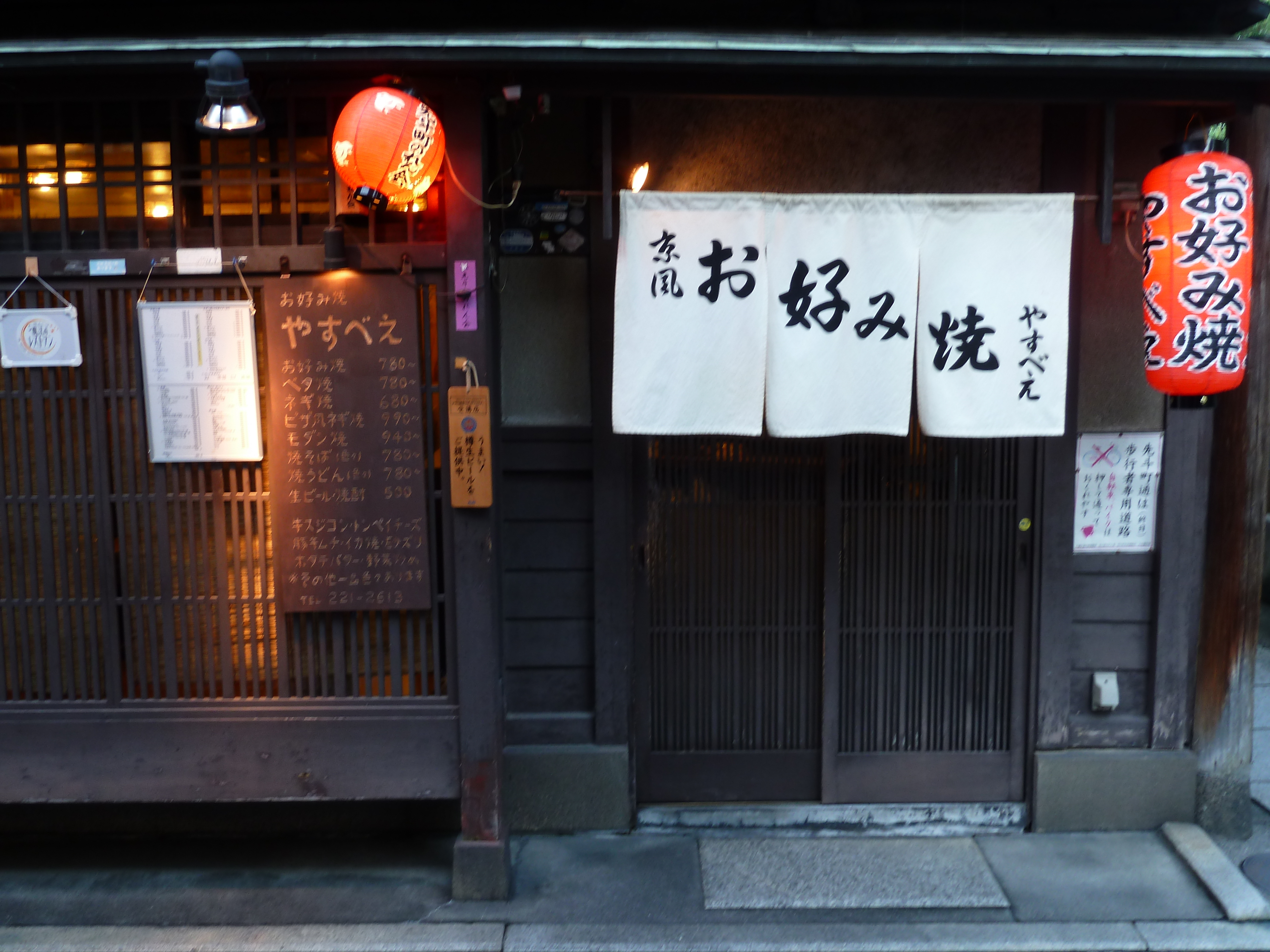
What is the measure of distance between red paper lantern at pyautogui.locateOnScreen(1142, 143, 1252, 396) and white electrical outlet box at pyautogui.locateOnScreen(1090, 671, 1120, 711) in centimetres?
213

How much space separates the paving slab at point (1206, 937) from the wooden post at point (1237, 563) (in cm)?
109

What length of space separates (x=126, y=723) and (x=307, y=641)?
3.78 ft

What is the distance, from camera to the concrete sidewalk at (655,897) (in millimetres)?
5156

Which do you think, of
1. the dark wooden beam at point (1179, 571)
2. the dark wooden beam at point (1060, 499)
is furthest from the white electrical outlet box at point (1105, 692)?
the dark wooden beam at point (1179, 571)

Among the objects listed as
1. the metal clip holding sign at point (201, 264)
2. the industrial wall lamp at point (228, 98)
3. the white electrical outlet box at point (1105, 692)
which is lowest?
the white electrical outlet box at point (1105, 692)

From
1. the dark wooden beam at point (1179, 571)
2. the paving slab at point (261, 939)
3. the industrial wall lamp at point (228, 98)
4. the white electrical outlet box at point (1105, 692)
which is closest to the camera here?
the industrial wall lamp at point (228, 98)

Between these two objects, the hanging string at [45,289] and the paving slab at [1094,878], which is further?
the paving slab at [1094,878]

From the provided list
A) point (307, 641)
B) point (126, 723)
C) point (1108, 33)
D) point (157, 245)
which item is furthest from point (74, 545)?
point (1108, 33)

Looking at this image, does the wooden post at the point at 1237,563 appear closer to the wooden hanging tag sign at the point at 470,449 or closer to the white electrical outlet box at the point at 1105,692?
the white electrical outlet box at the point at 1105,692

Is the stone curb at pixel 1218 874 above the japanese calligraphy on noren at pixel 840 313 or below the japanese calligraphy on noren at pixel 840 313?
below

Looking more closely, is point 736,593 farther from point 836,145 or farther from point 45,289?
point 45,289

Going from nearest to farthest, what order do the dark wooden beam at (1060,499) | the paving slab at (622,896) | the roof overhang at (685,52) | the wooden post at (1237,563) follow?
the roof overhang at (685,52) → the paving slab at (622,896) → the wooden post at (1237,563) → the dark wooden beam at (1060,499)

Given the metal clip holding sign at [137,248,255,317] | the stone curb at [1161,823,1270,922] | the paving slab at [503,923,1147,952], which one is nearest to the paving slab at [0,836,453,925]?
the paving slab at [503,923,1147,952]

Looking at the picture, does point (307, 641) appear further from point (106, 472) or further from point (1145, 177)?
point (1145, 177)
